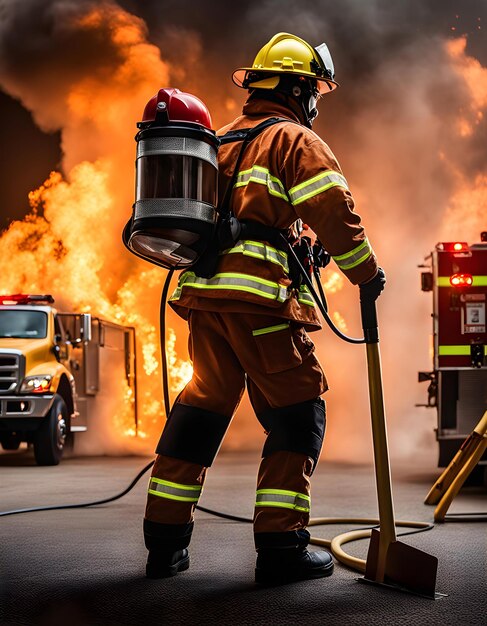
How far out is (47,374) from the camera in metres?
10.0

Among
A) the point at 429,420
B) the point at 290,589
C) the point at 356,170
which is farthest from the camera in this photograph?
the point at 356,170

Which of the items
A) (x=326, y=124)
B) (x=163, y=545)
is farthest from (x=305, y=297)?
(x=326, y=124)

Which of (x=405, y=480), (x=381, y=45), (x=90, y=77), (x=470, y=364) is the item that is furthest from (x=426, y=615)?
(x=90, y=77)

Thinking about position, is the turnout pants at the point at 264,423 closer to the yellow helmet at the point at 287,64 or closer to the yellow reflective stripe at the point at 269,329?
the yellow reflective stripe at the point at 269,329

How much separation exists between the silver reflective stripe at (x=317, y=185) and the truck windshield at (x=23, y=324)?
7433 millimetres

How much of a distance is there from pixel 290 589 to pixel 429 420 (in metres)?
9.70

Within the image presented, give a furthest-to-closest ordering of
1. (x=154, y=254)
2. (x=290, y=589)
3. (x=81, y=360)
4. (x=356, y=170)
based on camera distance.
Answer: (x=356, y=170), (x=81, y=360), (x=154, y=254), (x=290, y=589)

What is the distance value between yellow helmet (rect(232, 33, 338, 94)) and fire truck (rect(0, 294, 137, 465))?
6434 millimetres

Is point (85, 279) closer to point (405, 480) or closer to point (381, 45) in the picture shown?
point (381, 45)

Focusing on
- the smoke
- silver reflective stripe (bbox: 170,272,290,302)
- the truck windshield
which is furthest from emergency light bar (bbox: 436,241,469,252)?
the truck windshield

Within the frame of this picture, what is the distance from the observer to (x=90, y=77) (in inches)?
648

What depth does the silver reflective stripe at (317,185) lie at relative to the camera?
3.53m

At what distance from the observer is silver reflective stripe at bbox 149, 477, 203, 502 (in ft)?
11.9

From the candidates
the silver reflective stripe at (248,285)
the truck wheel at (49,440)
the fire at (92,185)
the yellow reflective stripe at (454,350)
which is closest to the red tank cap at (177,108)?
the silver reflective stripe at (248,285)
